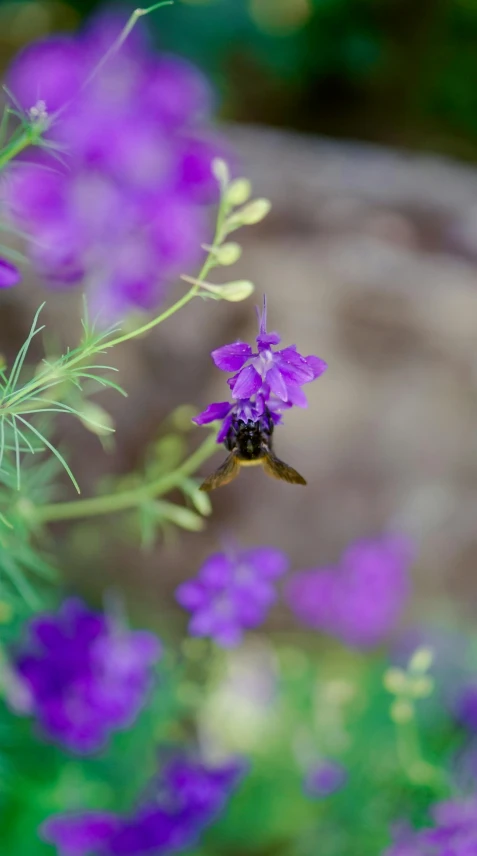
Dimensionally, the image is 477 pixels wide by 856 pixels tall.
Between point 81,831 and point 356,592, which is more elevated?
point 356,592

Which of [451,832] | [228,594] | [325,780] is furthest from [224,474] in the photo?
[325,780]

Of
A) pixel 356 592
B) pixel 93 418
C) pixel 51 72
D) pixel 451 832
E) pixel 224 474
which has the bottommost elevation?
pixel 451 832

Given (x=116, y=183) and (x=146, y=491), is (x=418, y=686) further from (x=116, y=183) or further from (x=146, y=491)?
(x=116, y=183)

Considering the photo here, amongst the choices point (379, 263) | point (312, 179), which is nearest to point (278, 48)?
point (312, 179)

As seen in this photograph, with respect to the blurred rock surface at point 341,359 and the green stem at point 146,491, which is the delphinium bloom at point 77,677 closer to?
the green stem at point 146,491

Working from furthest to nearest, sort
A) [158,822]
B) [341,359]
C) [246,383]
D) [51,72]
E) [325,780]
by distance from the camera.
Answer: [341,359] < [51,72] < [325,780] < [158,822] < [246,383]
